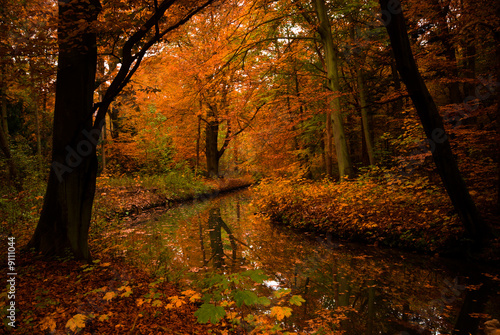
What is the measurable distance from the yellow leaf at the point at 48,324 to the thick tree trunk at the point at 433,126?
613cm

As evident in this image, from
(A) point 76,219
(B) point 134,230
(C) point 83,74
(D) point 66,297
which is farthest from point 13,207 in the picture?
(D) point 66,297

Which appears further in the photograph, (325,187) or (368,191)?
(325,187)

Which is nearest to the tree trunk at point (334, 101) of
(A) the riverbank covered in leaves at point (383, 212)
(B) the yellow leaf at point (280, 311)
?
(A) the riverbank covered in leaves at point (383, 212)

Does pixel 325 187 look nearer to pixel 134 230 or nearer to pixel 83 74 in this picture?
pixel 134 230

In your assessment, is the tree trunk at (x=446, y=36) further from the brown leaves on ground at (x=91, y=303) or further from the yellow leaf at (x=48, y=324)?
the yellow leaf at (x=48, y=324)

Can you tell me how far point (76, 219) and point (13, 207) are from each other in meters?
5.07

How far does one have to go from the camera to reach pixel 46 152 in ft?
53.6

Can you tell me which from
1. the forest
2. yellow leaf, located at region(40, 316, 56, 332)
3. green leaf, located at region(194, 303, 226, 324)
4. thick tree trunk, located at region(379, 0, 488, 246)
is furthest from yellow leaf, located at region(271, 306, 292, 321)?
thick tree trunk, located at region(379, 0, 488, 246)

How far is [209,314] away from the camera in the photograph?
2.29 m

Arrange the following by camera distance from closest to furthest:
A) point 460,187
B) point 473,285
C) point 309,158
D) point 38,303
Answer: point 38,303
point 473,285
point 460,187
point 309,158

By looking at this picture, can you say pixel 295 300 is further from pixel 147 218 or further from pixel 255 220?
pixel 147 218

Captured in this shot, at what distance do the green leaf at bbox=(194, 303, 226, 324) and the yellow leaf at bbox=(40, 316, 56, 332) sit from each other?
1.67 meters

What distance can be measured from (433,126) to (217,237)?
637cm

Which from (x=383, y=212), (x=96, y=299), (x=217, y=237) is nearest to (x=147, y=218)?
Result: (x=217, y=237)
